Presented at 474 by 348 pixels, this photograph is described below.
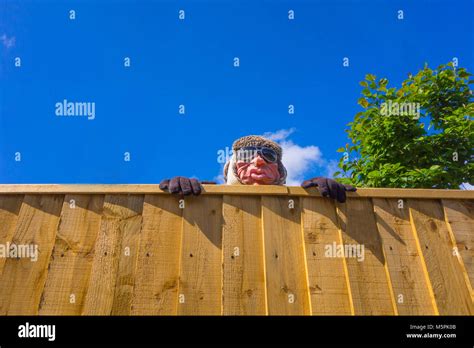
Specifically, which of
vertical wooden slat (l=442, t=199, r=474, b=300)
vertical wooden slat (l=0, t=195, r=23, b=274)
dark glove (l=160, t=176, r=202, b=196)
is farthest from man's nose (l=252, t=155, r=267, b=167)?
vertical wooden slat (l=0, t=195, r=23, b=274)

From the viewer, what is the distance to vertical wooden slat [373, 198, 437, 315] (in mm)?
2174

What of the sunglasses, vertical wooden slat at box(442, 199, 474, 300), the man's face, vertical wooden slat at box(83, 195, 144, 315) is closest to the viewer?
vertical wooden slat at box(83, 195, 144, 315)

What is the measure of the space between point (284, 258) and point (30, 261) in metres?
1.57

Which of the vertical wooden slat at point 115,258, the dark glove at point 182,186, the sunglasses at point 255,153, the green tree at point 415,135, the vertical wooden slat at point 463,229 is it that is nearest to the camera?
the vertical wooden slat at point 115,258

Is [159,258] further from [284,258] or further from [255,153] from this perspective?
[255,153]

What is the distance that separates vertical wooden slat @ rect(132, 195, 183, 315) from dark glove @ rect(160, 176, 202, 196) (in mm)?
65

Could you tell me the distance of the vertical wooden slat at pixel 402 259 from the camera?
2174mm

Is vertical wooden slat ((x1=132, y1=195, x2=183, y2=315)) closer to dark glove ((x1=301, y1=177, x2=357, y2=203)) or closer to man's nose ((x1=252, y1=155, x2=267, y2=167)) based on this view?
dark glove ((x1=301, y1=177, x2=357, y2=203))

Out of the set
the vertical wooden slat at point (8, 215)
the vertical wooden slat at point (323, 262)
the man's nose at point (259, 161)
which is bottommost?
the vertical wooden slat at point (323, 262)

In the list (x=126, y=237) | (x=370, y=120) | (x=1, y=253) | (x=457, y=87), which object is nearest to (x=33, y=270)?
(x=1, y=253)

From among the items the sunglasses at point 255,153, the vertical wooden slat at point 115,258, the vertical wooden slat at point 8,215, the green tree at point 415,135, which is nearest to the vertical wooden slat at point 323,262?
the vertical wooden slat at point 115,258

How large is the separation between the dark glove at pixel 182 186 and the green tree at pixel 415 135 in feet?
17.5

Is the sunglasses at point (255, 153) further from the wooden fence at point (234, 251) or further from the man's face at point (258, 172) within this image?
the wooden fence at point (234, 251)

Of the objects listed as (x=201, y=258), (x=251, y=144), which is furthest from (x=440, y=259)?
(x=251, y=144)
